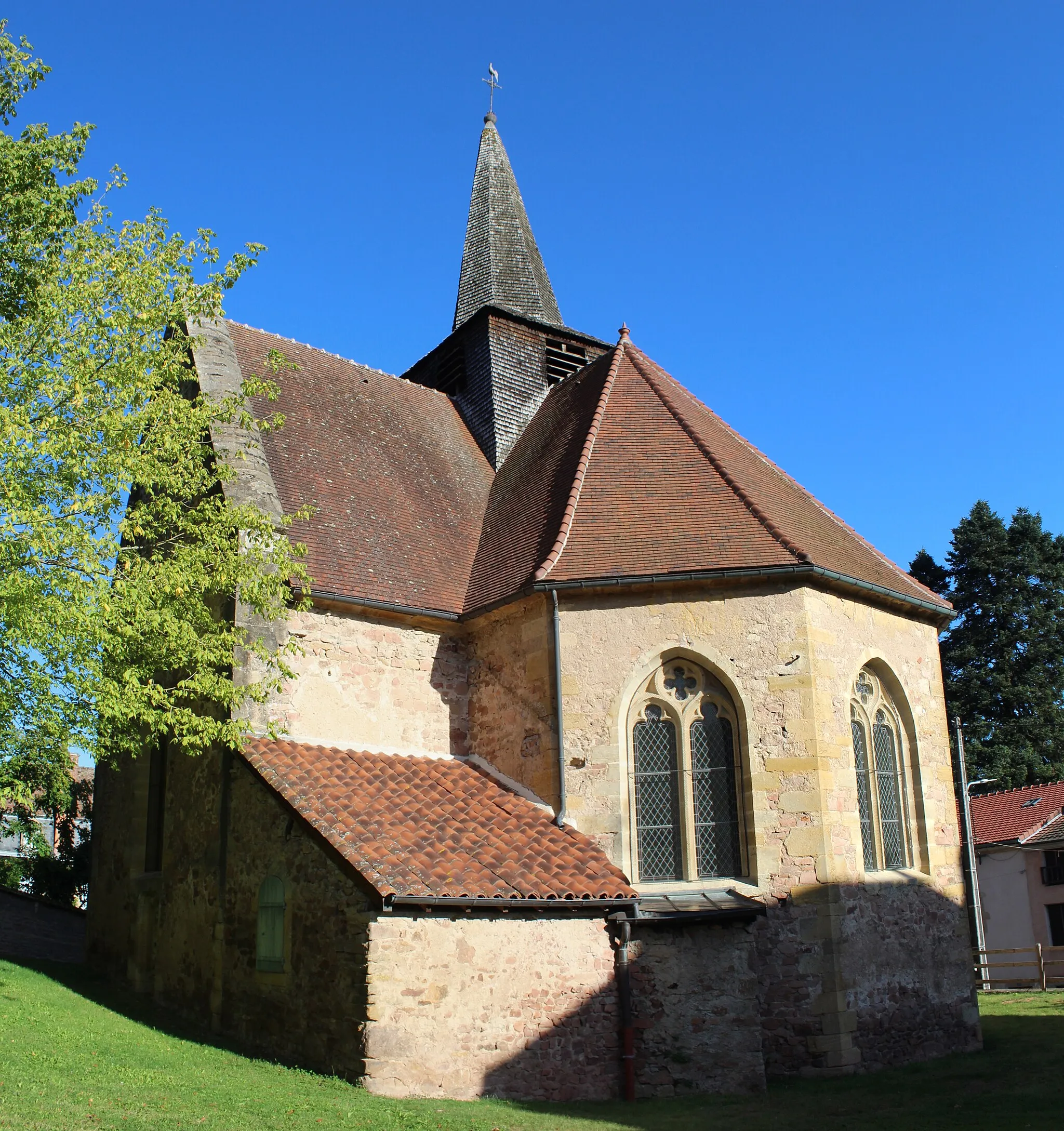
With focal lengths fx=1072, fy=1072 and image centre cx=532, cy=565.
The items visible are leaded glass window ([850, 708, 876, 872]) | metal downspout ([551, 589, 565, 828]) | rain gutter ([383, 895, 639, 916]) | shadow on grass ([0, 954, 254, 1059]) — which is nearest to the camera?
rain gutter ([383, 895, 639, 916])

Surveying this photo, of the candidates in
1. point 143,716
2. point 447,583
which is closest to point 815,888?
point 447,583

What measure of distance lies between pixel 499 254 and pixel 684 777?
12.4 m

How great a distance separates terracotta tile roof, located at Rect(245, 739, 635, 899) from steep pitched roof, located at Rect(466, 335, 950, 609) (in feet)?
8.48

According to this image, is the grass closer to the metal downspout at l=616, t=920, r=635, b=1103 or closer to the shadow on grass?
the shadow on grass

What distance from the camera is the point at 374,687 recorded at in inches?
521

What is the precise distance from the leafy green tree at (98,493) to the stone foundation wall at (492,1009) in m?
2.94

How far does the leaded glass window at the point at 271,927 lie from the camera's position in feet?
35.7

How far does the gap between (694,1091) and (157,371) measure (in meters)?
9.00

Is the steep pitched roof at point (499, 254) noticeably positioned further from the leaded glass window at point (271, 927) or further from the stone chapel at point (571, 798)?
the leaded glass window at point (271, 927)

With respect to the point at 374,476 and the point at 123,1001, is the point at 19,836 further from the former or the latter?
the point at 374,476

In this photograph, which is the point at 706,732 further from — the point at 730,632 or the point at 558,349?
the point at 558,349

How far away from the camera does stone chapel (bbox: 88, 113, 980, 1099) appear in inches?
400

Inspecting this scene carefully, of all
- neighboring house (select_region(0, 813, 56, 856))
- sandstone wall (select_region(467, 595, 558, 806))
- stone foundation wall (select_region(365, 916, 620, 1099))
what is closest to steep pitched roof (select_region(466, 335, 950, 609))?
sandstone wall (select_region(467, 595, 558, 806))

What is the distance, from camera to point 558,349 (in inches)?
787
